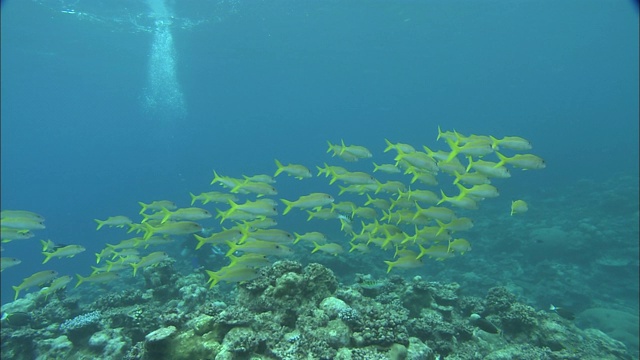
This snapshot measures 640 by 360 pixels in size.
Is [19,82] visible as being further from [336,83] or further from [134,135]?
[134,135]

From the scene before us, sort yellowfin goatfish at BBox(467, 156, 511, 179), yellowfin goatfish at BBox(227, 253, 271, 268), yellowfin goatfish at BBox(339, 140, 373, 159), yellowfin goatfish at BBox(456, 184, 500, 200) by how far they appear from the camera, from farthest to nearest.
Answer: yellowfin goatfish at BBox(339, 140, 373, 159)
yellowfin goatfish at BBox(456, 184, 500, 200)
yellowfin goatfish at BBox(467, 156, 511, 179)
yellowfin goatfish at BBox(227, 253, 271, 268)

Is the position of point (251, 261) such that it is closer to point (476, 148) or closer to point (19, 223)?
point (476, 148)

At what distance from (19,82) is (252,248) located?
60423mm

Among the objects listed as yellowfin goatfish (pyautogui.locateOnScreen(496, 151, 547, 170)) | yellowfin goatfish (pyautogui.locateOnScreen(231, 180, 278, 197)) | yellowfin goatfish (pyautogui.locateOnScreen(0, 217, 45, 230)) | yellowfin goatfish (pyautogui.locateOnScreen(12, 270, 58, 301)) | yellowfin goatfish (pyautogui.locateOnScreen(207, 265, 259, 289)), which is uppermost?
yellowfin goatfish (pyautogui.locateOnScreen(496, 151, 547, 170))

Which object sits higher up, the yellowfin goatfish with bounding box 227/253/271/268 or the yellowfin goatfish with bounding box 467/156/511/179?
the yellowfin goatfish with bounding box 467/156/511/179

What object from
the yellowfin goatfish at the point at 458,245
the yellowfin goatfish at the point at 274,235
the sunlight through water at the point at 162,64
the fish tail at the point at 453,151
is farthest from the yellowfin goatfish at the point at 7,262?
the sunlight through water at the point at 162,64

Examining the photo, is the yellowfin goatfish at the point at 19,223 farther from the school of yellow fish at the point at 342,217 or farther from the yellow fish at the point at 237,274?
the yellow fish at the point at 237,274

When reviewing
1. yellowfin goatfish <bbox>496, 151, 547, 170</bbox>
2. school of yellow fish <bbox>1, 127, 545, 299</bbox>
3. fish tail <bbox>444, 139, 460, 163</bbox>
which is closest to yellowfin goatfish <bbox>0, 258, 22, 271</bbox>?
school of yellow fish <bbox>1, 127, 545, 299</bbox>

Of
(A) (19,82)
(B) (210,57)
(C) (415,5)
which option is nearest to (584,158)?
(C) (415,5)

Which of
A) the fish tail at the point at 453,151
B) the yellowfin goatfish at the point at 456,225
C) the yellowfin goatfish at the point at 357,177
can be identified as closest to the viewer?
the fish tail at the point at 453,151

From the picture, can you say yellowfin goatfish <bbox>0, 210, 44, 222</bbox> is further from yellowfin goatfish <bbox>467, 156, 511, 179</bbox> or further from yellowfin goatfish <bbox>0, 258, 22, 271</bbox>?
yellowfin goatfish <bbox>467, 156, 511, 179</bbox>

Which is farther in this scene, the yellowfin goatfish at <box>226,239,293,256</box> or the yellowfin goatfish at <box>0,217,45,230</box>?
the yellowfin goatfish at <box>0,217,45,230</box>

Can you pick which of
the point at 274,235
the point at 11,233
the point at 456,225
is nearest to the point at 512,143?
the point at 456,225

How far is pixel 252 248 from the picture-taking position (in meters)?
6.23
